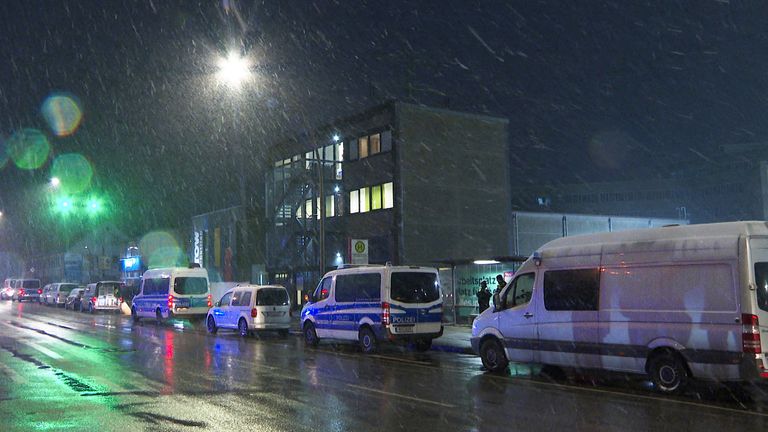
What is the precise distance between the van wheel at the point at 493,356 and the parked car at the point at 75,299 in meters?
35.6

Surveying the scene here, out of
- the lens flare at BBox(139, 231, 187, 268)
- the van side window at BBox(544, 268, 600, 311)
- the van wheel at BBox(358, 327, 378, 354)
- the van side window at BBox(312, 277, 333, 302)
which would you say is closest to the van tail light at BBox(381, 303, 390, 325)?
the van wheel at BBox(358, 327, 378, 354)

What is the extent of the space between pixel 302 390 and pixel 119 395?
9.03ft

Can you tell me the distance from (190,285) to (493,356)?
18.3 metres

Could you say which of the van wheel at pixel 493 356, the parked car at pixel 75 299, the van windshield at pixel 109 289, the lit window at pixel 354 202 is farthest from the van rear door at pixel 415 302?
the parked car at pixel 75 299

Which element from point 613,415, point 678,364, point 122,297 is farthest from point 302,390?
point 122,297

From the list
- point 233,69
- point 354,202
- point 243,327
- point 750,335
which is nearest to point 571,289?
point 750,335

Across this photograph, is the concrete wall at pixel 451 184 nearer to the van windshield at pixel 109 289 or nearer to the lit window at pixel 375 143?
the lit window at pixel 375 143

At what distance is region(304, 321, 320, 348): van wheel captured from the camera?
778 inches

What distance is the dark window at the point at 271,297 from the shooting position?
74.0 feet

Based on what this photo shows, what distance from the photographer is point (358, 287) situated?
59.2 feet

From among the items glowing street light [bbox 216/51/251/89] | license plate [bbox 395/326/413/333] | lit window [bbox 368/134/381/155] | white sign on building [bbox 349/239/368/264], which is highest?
lit window [bbox 368/134/381/155]

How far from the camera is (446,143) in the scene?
3828cm

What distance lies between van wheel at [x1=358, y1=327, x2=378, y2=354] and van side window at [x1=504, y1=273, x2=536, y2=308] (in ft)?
15.6

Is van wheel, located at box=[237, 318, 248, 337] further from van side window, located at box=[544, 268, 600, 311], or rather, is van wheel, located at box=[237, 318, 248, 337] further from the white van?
van side window, located at box=[544, 268, 600, 311]
